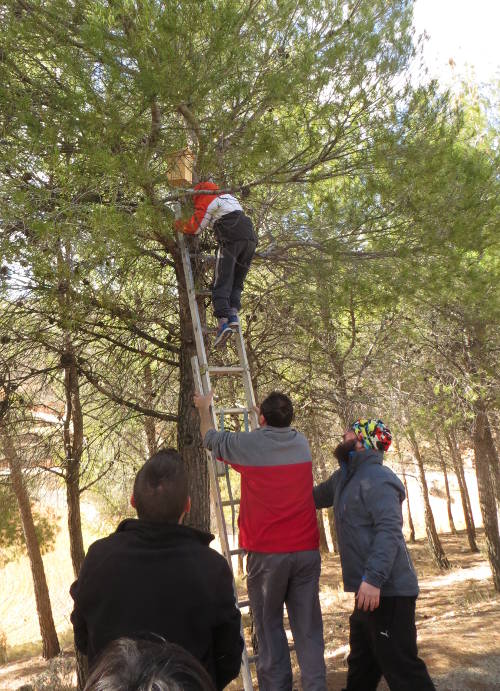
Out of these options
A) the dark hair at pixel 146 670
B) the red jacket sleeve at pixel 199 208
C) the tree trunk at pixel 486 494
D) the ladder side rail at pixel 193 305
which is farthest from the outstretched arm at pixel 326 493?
the tree trunk at pixel 486 494

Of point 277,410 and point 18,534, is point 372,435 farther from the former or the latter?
point 18,534

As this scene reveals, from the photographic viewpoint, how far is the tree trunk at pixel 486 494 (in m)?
12.3

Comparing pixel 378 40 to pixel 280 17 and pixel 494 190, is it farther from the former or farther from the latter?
pixel 494 190

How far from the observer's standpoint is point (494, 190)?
619 centimetres

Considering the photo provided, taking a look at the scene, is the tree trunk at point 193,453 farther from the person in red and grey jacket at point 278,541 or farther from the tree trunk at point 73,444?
the person in red and grey jacket at point 278,541

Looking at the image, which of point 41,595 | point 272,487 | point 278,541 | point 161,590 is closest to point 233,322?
point 272,487

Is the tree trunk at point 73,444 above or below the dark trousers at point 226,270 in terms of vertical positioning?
below

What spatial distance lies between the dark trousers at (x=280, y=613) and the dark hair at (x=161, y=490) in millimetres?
1719

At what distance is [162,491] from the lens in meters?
2.23

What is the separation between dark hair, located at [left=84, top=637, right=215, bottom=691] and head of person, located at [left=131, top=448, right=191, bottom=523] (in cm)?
115

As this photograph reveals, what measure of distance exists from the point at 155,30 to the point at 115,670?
403 centimetres

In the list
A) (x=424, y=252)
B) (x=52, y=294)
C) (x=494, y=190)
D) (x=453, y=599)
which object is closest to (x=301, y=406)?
(x=424, y=252)

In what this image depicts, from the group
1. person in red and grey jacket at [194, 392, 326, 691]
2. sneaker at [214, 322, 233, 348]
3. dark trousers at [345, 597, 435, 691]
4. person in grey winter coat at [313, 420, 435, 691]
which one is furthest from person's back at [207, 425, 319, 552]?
sneaker at [214, 322, 233, 348]

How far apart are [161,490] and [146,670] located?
4.15 feet
